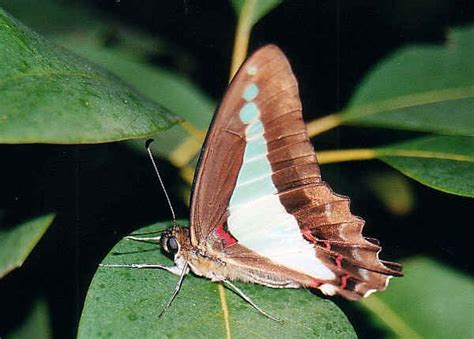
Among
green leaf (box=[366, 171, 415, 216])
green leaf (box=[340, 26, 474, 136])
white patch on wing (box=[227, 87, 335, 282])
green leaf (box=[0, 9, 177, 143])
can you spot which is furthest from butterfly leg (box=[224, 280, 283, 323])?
green leaf (box=[366, 171, 415, 216])

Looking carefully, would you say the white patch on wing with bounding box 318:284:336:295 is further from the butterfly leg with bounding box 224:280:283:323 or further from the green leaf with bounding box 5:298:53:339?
the green leaf with bounding box 5:298:53:339

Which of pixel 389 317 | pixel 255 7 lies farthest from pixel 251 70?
pixel 389 317

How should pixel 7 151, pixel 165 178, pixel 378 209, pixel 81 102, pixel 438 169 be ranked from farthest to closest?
1. pixel 378 209
2. pixel 165 178
3. pixel 7 151
4. pixel 438 169
5. pixel 81 102

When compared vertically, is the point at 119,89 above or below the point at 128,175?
above

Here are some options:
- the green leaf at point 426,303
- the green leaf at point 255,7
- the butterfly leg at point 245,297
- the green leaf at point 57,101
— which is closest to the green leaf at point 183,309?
the butterfly leg at point 245,297

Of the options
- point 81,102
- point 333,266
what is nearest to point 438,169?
point 333,266

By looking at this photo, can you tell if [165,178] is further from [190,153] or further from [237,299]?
[237,299]

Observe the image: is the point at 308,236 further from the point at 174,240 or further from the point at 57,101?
the point at 57,101
